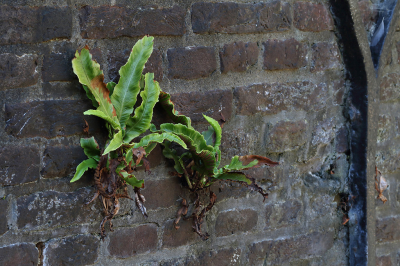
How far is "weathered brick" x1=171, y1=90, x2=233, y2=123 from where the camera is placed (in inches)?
40.9

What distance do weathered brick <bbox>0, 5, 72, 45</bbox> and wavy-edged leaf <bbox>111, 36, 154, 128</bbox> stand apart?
0.17 meters

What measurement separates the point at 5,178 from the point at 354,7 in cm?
109

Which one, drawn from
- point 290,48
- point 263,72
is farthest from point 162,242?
point 290,48

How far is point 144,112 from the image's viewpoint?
90 centimetres

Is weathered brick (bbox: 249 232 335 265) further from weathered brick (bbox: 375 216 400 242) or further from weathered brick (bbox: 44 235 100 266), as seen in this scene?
weathered brick (bbox: 44 235 100 266)

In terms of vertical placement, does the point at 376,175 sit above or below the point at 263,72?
below

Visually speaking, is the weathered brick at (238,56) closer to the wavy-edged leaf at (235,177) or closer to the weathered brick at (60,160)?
Answer: the wavy-edged leaf at (235,177)

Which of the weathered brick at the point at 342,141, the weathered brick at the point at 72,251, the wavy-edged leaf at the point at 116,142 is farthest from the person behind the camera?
the weathered brick at the point at 342,141

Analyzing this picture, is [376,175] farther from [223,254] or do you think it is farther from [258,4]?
[258,4]

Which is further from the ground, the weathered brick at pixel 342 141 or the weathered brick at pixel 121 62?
the weathered brick at pixel 121 62

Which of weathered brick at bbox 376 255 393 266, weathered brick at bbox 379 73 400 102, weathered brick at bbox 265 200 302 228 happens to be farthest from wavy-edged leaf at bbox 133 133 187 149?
weathered brick at bbox 376 255 393 266

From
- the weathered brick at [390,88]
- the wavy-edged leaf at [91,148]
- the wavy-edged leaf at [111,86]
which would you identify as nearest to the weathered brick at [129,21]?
the wavy-edged leaf at [111,86]

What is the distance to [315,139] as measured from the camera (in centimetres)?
125

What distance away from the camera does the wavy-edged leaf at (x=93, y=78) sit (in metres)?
0.86
